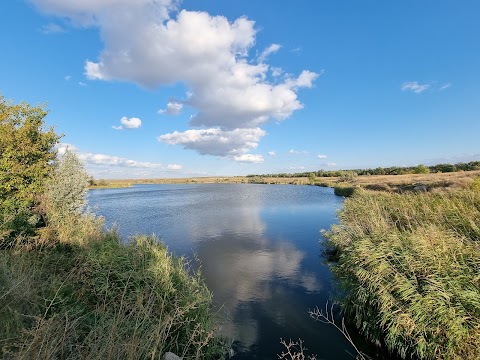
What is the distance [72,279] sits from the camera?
8.72m

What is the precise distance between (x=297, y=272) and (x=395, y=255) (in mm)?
6838

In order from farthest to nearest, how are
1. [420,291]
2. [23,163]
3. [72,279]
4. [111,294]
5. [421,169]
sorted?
[421,169] → [23,163] → [72,279] → [111,294] → [420,291]

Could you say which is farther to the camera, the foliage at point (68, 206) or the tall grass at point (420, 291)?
the foliage at point (68, 206)

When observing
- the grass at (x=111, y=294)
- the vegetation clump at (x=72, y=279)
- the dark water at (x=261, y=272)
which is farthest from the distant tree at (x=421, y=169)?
the grass at (x=111, y=294)

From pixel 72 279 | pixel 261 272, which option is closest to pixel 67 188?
pixel 72 279

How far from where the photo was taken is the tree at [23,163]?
12.9 meters

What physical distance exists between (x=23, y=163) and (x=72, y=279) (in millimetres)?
9455

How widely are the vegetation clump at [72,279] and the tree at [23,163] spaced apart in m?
0.05

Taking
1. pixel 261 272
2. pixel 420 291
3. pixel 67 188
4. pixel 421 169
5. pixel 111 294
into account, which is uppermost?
pixel 67 188

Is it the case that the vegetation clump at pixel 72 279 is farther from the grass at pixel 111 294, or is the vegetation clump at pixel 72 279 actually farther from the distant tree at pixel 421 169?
the distant tree at pixel 421 169

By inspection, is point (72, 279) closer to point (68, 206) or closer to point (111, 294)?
point (111, 294)

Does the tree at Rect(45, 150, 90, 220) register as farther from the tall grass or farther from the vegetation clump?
the tall grass

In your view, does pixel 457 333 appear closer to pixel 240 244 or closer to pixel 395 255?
pixel 395 255

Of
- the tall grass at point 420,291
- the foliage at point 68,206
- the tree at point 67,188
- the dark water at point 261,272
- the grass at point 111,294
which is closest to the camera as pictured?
the grass at point 111,294
